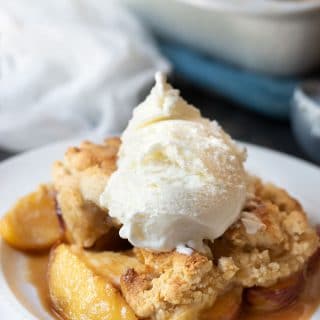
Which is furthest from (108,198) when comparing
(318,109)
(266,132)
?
(266,132)

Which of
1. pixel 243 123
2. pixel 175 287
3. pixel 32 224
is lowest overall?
pixel 243 123

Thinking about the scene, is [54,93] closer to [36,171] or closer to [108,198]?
[36,171]

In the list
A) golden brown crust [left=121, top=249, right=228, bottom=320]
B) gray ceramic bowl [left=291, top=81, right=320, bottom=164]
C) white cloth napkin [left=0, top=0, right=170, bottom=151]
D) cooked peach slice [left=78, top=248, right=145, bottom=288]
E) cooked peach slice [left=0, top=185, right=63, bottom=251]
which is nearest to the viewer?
golden brown crust [left=121, top=249, right=228, bottom=320]

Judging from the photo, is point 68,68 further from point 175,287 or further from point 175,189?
point 175,287

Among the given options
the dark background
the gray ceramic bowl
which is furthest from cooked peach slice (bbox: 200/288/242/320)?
the dark background

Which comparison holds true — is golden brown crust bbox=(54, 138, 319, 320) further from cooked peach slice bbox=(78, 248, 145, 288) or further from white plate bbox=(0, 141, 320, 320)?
white plate bbox=(0, 141, 320, 320)

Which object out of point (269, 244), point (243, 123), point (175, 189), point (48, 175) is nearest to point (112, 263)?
point (175, 189)
